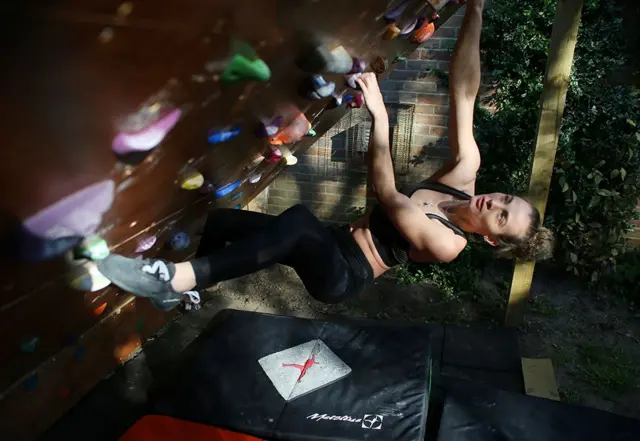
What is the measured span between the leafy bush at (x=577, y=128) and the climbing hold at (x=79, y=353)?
2759 millimetres

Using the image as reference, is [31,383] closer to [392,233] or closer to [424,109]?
[392,233]

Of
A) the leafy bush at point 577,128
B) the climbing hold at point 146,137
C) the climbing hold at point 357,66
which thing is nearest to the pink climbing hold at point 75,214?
the climbing hold at point 146,137

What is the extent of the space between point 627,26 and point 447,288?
213 cm

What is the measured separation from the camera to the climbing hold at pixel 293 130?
2010 mm

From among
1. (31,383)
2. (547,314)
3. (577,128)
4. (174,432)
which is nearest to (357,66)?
(174,432)

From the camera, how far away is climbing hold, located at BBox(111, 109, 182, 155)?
3.21 ft

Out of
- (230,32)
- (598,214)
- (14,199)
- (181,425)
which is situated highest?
(230,32)

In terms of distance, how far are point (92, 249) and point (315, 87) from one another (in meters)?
0.80

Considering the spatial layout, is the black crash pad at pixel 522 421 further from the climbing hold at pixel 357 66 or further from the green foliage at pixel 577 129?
the green foliage at pixel 577 129

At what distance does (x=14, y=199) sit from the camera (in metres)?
0.84

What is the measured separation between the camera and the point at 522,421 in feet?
7.09

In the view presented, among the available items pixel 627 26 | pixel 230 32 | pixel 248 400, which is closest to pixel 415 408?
pixel 248 400

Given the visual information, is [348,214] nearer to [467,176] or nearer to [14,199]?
[467,176]

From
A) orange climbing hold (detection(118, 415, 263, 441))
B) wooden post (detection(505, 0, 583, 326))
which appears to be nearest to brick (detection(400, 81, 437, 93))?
wooden post (detection(505, 0, 583, 326))
